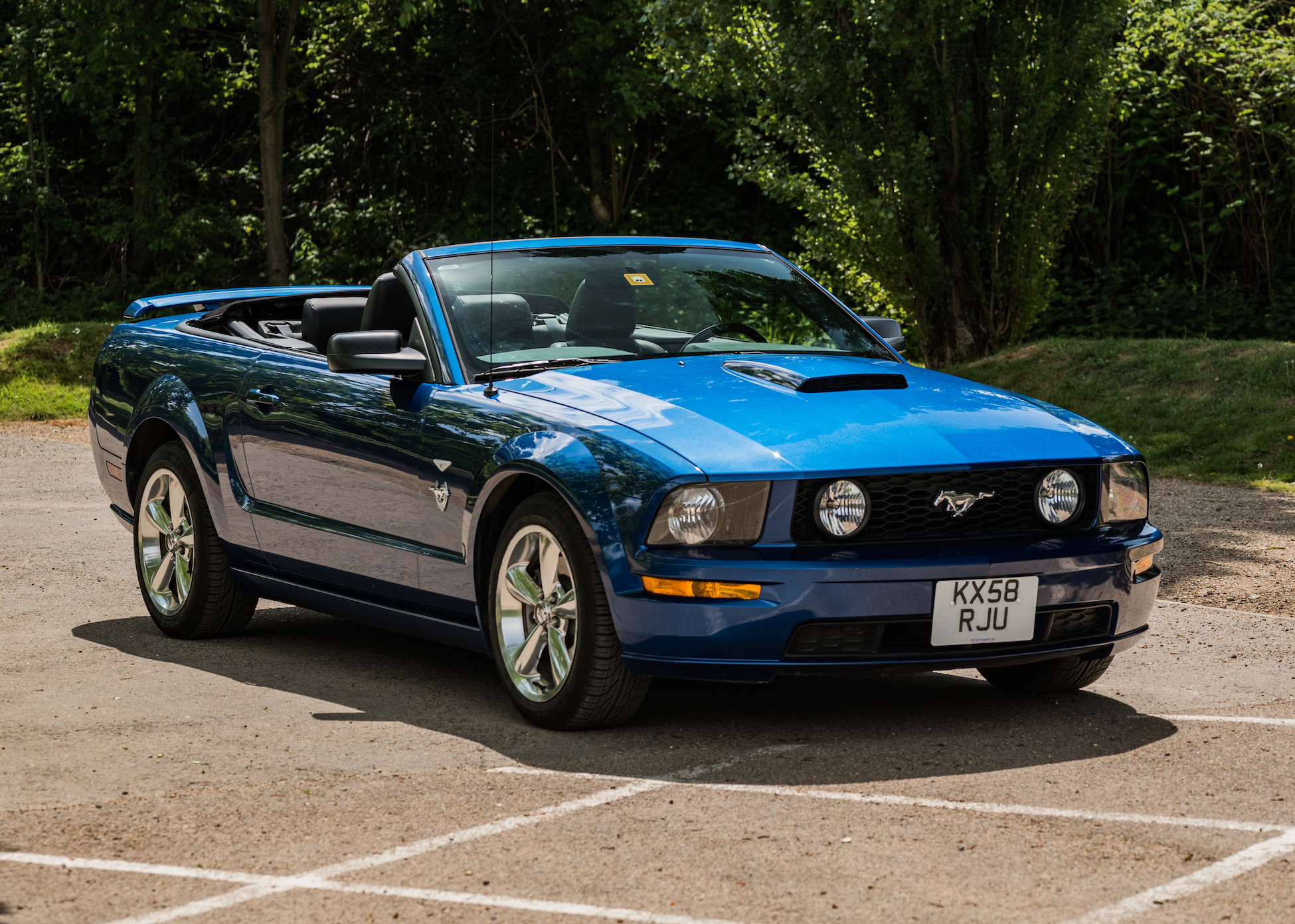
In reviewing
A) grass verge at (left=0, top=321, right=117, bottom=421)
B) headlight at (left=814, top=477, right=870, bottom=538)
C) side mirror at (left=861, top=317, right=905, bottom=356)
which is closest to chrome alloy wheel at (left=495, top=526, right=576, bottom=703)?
headlight at (left=814, top=477, right=870, bottom=538)

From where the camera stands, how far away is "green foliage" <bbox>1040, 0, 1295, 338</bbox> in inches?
794

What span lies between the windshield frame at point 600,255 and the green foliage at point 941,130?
→ 9565mm

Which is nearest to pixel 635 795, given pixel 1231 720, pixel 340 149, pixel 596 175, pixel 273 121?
pixel 1231 720

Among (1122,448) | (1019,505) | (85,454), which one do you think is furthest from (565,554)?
(85,454)

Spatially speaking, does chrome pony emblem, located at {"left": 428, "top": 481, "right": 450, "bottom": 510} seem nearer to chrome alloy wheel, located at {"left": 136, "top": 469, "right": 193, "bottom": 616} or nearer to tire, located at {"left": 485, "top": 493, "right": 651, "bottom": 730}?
tire, located at {"left": 485, "top": 493, "right": 651, "bottom": 730}

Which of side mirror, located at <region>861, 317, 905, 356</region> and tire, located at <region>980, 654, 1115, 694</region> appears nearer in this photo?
tire, located at <region>980, 654, 1115, 694</region>

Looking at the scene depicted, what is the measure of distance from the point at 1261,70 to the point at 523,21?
36.3 ft

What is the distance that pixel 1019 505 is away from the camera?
197 inches

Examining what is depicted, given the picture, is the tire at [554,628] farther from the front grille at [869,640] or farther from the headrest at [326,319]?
the headrest at [326,319]

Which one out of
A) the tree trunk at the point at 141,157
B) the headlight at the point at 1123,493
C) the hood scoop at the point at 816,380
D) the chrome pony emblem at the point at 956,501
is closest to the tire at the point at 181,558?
the hood scoop at the point at 816,380

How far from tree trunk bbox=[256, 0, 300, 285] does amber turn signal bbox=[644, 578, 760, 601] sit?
20311 mm

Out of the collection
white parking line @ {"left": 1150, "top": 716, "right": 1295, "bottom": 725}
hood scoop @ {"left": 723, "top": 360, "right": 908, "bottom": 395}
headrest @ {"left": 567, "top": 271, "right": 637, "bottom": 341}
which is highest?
headrest @ {"left": 567, "top": 271, "right": 637, "bottom": 341}

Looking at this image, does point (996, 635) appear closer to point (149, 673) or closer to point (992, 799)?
point (992, 799)

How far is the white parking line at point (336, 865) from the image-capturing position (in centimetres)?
356
